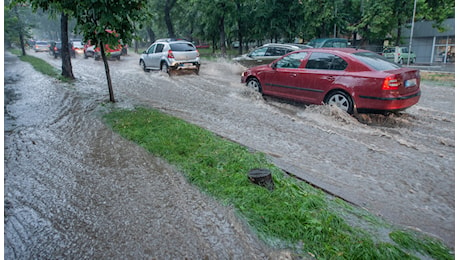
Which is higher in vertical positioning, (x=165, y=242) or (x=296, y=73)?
(x=296, y=73)

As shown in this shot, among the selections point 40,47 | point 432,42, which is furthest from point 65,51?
point 40,47

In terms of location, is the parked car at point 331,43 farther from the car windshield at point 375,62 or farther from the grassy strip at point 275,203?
the grassy strip at point 275,203

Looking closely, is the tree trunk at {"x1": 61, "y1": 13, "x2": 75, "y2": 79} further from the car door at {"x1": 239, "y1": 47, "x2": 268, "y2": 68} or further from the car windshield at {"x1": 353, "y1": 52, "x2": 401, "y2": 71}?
the car windshield at {"x1": 353, "y1": 52, "x2": 401, "y2": 71}

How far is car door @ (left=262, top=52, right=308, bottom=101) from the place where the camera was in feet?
26.9

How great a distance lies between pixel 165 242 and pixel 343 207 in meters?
1.98

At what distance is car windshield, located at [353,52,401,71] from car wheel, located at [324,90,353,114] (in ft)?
2.61

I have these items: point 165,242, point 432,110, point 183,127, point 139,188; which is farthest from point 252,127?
point 432,110

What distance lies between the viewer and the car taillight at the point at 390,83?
6488 millimetres

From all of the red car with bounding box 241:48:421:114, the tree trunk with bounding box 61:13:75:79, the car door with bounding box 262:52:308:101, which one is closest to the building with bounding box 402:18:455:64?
the car door with bounding box 262:52:308:101

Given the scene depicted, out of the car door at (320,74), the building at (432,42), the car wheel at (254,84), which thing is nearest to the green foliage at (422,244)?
the car door at (320,74)

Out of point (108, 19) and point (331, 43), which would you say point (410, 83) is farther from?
point (331, 43)

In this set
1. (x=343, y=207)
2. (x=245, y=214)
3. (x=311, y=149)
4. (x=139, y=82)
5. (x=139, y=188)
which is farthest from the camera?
(x=139, y=82)

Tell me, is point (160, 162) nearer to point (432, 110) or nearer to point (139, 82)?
point (432, 110)

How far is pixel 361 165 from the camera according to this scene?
16.2ft
